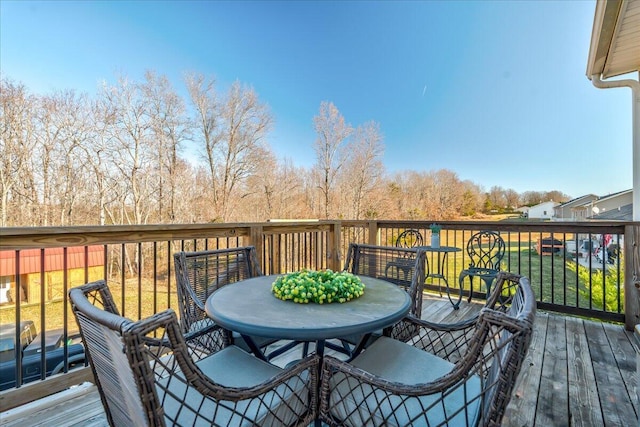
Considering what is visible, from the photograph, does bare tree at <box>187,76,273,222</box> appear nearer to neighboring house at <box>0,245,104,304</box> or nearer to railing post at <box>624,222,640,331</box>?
neighboring house at <box>0,245,104,304</box>

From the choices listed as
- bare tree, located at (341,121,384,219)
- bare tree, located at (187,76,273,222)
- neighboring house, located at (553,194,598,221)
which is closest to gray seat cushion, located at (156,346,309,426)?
bare tree, located at (187,76,273,222)

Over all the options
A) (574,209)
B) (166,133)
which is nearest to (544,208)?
(574,209)

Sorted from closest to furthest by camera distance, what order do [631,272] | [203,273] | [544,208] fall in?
[203,273] < [631,272] < [544,208]

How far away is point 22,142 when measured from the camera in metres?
8.00

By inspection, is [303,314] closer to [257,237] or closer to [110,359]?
[110,359]

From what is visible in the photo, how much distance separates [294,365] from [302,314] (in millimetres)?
246

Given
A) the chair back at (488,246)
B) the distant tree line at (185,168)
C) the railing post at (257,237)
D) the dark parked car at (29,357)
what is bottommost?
the dark parked car at (29,357)

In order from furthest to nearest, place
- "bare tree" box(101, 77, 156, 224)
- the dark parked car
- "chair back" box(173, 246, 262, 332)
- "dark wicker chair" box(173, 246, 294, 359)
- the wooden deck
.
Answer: "bare tree" box(101, 77, 156, 224) < the dark parked car < "chair back" box(173, 246, 262, 332) < "dark wicker chair" box(173, 246, 294, 359) < the wooden deck

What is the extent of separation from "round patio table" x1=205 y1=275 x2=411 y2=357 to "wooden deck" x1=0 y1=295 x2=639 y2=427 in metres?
1.07

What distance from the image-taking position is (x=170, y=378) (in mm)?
895

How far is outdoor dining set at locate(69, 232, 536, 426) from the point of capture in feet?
2.51

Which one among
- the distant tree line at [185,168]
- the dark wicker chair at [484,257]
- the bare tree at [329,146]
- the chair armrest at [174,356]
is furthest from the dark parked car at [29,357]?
the bare tree at [329,146]

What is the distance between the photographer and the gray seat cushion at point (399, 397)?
1004 mm

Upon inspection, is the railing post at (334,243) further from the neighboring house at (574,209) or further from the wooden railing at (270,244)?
the neighboring house at (574,209)
